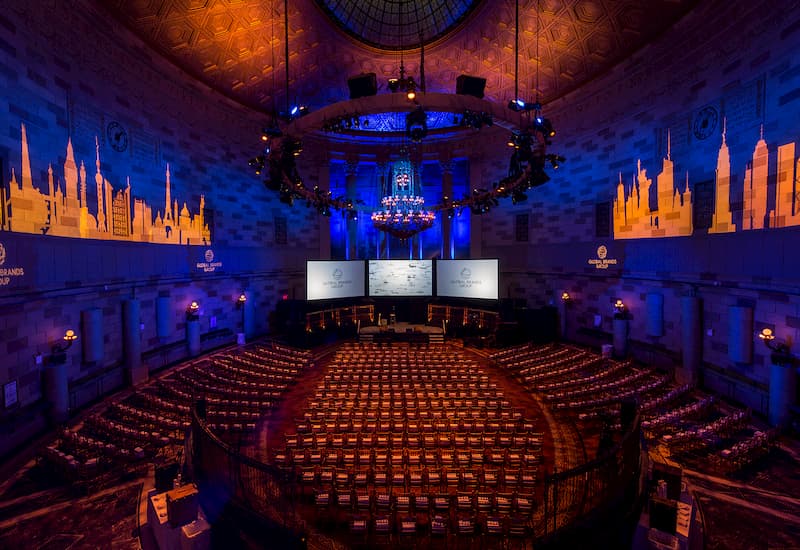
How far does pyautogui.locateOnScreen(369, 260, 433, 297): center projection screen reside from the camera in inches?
1094

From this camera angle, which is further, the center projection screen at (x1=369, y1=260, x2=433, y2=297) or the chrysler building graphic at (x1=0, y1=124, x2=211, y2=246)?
the center projection screen at (x1=369, y1=260, x2=433, y2=297)

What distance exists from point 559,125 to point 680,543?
21.4m

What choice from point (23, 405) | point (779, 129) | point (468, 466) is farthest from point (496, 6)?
point (23, 405)

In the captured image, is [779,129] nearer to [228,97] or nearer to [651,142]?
[651,142]

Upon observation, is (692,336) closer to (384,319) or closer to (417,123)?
(417,123)

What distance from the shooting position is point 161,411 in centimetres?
1257

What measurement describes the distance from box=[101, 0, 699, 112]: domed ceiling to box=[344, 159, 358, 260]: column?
6.18m

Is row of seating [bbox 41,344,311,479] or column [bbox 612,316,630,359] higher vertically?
column [bbox 612,316,630,359]

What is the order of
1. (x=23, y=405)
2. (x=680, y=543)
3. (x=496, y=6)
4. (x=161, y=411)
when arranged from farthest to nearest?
1. (x=496, y=6)
2. (x=161, y=411)
3. (x=23, y=405)
4. (x=680, y=543)

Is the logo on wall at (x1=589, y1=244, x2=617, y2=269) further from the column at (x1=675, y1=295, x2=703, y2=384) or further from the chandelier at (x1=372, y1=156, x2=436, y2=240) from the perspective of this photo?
the chandelier at (x1=372, y1=156, x2=436, y2=240)

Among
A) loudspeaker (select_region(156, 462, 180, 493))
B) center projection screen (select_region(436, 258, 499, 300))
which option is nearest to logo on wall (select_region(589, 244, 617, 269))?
center projection screen (select_region(436, 258, 499, 300))

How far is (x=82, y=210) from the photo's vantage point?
516 inches

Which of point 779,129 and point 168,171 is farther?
point 168,171

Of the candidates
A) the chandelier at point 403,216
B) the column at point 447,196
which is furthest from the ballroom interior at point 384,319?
the column at point 447,196
